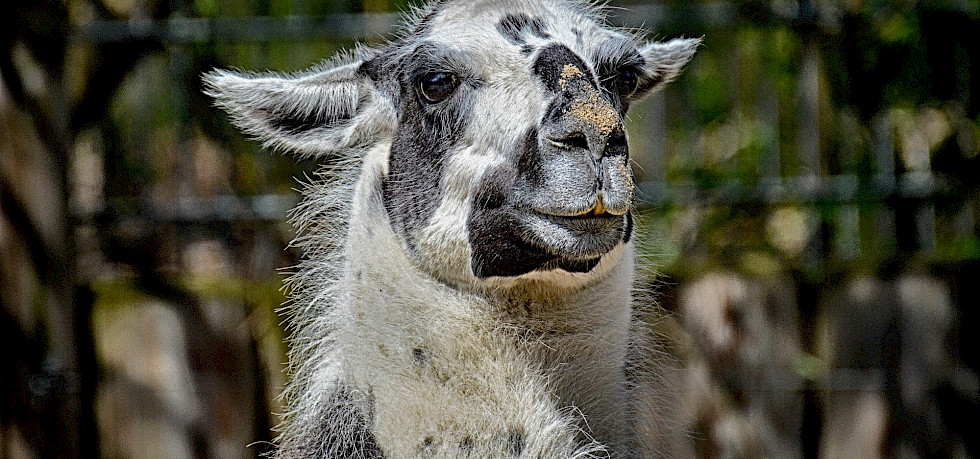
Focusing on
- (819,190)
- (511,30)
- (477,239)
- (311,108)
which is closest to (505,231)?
(477,239)

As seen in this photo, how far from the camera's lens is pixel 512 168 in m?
2.51

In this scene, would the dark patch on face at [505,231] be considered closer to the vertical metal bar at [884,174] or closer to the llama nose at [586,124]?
the llama nose at [586,124]

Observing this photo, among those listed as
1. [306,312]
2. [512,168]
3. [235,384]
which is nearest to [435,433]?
[512,168]

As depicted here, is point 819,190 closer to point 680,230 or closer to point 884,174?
point 884,174

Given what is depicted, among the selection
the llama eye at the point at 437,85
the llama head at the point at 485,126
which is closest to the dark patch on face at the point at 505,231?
the llama head at the point at 485,126

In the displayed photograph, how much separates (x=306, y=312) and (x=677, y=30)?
12.7 feet

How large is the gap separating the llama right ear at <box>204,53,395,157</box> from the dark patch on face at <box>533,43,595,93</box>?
61cm

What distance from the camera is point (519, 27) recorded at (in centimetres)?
274

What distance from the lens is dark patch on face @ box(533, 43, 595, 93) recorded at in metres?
2.50

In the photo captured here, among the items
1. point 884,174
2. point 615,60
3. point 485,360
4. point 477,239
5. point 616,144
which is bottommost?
point 485,360

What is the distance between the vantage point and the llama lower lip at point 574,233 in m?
2.41

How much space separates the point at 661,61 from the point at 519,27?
77 centimetres

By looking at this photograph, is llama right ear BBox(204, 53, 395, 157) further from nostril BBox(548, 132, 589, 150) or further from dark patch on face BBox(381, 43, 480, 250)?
nostril BBox(548, 132, 589, 150)

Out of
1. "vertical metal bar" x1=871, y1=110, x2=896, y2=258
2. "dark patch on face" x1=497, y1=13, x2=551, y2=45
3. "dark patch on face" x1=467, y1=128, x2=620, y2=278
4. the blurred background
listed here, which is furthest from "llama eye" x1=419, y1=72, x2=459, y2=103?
"vertical metal bar" x1=871, y1=110, x2=896, y2=258
